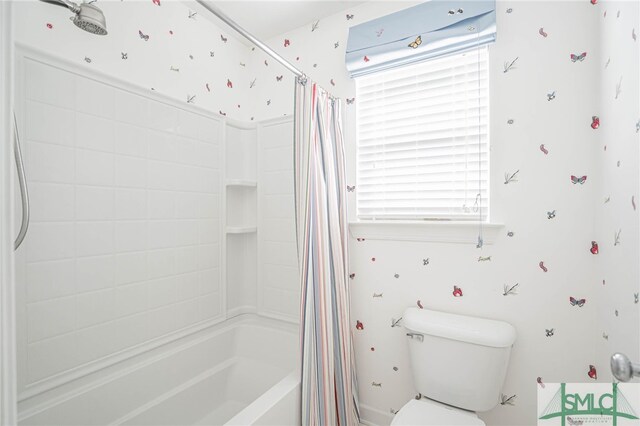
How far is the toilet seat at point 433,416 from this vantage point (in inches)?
46.2

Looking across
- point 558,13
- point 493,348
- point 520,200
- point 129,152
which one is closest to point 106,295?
point 129,152

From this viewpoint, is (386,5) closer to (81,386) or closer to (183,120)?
(183,120)

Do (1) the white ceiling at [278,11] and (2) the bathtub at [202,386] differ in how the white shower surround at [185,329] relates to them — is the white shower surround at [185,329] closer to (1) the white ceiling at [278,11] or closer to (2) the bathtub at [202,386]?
(2) the bathtub at [202,386]

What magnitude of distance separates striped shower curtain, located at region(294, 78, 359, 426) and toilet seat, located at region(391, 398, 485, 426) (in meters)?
0.36

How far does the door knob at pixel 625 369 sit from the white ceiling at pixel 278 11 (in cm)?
191

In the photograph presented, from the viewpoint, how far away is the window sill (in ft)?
4.63

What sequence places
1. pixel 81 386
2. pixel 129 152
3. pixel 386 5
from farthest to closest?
pixel 386 5 < pixel 129 152 < pixel 81 386

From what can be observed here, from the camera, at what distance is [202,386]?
1.79 m

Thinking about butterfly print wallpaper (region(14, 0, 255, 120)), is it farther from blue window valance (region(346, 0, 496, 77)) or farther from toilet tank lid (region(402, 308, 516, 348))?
toilet tank lid (region(402, 308, 516, 348))

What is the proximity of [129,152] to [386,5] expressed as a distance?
158 centimetres

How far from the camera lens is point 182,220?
1793 mm

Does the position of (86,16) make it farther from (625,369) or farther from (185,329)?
(625,369)

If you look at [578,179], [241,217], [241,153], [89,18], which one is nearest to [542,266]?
[578,179]

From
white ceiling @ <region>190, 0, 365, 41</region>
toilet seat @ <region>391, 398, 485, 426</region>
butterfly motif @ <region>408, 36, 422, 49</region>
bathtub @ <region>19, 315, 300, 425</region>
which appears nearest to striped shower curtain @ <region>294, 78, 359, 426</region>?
bathtub @ <region>19, 315, 300, 425</region>
